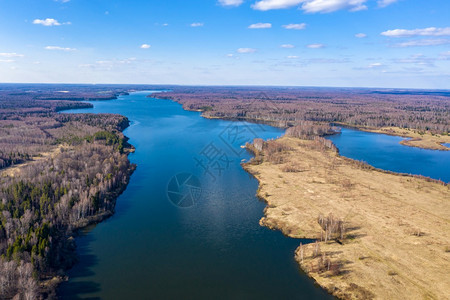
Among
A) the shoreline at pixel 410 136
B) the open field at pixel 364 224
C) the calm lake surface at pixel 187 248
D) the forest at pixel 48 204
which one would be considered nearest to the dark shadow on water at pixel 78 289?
the calm lake surface at pixel 187 248

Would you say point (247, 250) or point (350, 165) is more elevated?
point (350, 165)

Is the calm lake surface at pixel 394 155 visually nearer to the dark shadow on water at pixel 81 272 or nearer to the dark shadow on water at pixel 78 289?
the dark shadow on water at pixel 81 272

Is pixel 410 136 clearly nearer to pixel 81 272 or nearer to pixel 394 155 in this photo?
pixel 394 155

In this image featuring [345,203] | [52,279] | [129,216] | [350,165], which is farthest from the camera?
[350,165]

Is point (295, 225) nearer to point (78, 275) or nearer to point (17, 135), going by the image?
point (78, 275)

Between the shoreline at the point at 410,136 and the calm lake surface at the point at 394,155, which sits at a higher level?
the shoreline at the point at 410,136

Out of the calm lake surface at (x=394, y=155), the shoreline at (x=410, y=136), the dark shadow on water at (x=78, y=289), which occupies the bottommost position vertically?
the dark shadow on water at (x=78, y=289)

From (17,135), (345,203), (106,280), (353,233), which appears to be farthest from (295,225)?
(17,135)
